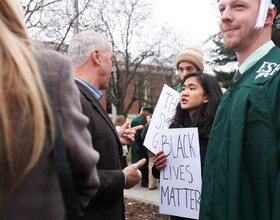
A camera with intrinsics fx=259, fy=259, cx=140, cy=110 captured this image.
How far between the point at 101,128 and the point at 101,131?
0.9 inches

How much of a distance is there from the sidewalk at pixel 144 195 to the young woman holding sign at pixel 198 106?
151 inches

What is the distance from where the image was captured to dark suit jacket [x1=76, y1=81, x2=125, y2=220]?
1809mm

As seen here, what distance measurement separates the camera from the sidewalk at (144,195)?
6273 millimetres

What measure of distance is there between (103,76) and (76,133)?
149 cm

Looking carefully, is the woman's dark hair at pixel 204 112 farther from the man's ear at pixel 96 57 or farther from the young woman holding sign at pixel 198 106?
the man's ear at pixel 96 57

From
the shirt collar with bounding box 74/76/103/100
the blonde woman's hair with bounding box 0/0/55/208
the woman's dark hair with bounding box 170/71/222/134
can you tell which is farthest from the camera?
the woman's dark hair with bounding box 170/71/222/134

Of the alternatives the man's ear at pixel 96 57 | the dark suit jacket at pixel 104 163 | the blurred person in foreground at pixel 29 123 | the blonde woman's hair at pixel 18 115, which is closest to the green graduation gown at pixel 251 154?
the dark suit jacket at pixel 104 163

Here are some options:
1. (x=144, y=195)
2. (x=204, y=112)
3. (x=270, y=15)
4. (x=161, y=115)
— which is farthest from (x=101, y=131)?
(x=144, y=195)

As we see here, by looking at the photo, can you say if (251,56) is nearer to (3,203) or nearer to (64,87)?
(64,87)

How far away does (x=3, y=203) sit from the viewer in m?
0.77

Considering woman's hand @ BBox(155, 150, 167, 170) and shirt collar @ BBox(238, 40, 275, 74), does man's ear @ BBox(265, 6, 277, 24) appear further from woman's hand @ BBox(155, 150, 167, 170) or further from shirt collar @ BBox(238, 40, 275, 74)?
woman's hand @ BBox(155, 150, 167, 170)

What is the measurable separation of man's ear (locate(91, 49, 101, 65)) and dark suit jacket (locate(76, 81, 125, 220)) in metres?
0.28

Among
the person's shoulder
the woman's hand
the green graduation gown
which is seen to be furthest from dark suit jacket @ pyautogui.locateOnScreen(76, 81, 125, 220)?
the person's shoulder

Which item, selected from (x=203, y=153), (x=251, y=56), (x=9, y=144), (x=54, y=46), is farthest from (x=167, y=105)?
(x=54, y=46)
